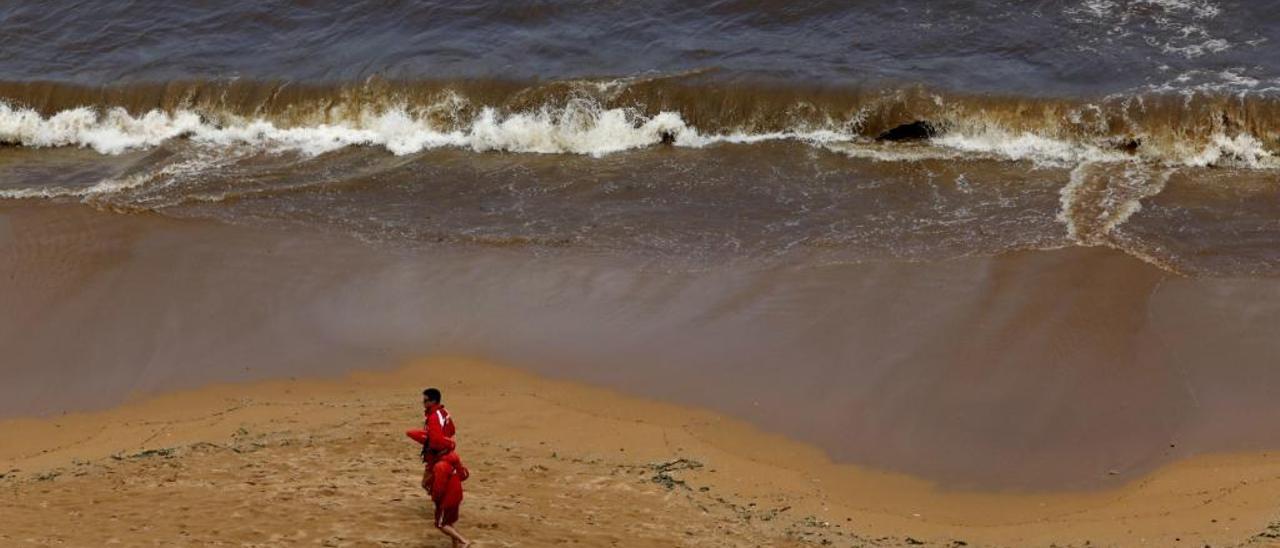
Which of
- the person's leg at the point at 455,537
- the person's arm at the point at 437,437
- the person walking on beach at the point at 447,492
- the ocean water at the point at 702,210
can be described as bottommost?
the person's leg at the point at 455,537

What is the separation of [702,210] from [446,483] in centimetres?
690

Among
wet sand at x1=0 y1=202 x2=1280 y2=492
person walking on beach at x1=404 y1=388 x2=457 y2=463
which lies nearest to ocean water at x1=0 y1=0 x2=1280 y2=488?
wet sand at x1=0 y1=202 x2=1280 y2=492

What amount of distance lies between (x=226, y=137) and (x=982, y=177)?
9.68 m

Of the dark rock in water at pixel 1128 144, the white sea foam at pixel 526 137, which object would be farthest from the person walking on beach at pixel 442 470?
the dark rock in water at pixel 1128 144

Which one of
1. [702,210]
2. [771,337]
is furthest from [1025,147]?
[771,337]

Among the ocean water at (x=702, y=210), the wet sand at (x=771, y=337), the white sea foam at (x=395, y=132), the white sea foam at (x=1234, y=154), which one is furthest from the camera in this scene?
the white sea foam at (x=395, y=132)

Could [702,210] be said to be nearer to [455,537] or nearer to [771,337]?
[771,337]

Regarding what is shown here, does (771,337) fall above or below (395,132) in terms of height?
below

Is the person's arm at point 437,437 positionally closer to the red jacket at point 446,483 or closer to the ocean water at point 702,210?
the red jacket at point 446,483

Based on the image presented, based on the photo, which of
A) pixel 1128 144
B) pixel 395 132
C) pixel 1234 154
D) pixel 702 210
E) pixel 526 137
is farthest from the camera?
pixel 395 132

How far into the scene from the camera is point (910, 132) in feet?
55.4

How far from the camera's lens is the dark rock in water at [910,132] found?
16.8m

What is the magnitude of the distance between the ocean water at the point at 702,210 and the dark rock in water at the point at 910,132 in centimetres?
7

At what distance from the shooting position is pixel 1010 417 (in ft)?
34.4
